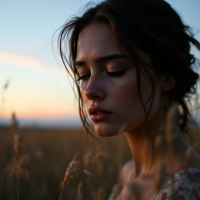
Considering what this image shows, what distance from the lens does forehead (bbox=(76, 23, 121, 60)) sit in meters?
1.35

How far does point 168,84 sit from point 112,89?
0.52 metres

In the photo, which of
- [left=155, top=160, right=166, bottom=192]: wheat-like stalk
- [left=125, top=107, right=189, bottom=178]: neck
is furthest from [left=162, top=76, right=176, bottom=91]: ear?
[left=155, top=160, right=166, bottom=192]: wheat-like stalk

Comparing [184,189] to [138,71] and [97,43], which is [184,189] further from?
[97,43]

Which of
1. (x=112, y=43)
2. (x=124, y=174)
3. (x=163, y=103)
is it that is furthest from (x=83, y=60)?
(x=124, y=174)

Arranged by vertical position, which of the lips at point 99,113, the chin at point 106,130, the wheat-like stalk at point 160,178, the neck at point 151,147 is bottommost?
the neck at point 151,147

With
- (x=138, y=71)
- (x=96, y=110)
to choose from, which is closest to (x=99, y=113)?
(x=96, y=110)

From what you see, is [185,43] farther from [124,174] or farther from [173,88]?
[124,174]

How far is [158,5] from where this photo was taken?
1.58m

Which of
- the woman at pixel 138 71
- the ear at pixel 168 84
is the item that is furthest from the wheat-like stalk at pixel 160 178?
the ear at pixel 168 84

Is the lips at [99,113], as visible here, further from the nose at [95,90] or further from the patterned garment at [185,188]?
the patterned garment at [185,188]

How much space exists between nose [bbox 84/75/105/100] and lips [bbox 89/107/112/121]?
0.08 m

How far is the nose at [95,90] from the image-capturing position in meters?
1.31

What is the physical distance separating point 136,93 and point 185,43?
78 cm

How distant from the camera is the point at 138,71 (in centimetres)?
130
